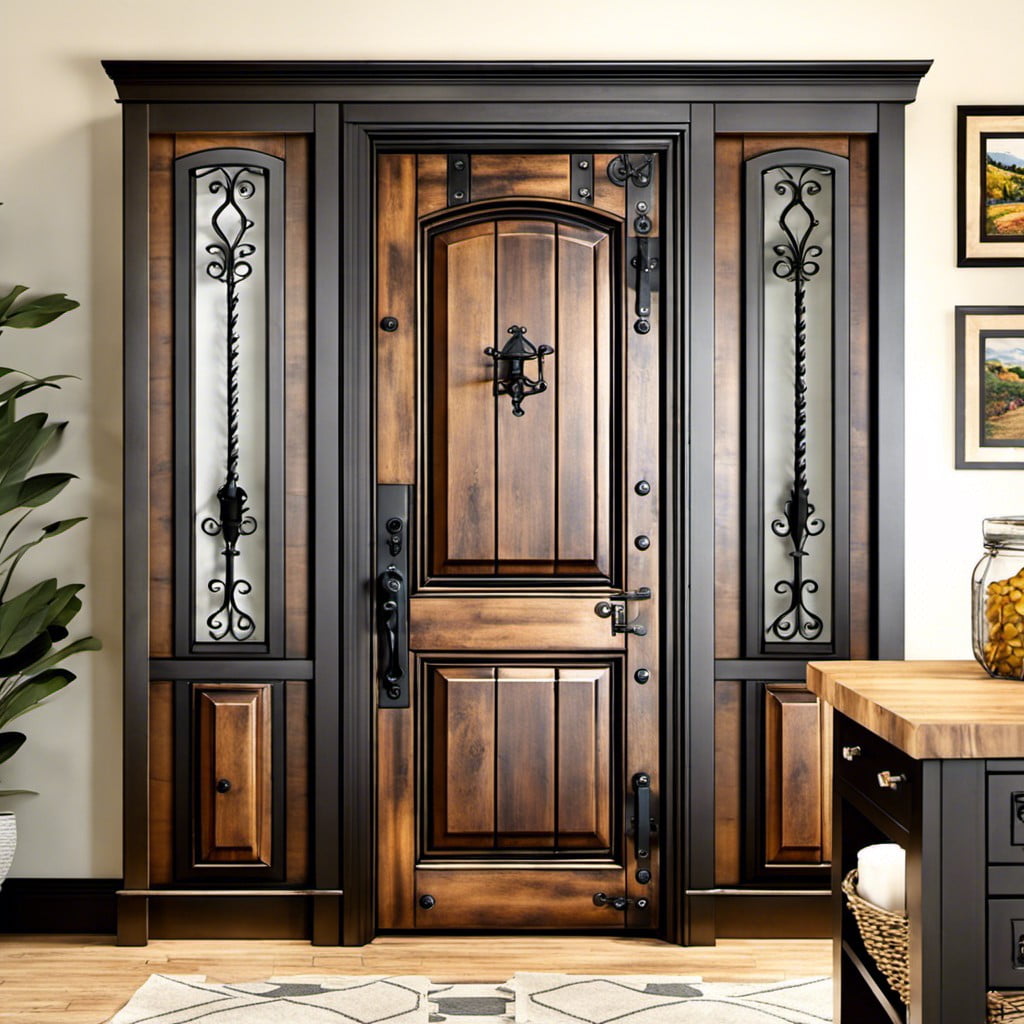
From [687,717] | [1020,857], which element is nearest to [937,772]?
[1020,857]

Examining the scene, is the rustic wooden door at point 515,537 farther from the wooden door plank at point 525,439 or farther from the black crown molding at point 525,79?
the black crown molding at point 525,79

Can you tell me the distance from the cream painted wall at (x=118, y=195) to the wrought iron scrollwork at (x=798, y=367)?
0.36 m

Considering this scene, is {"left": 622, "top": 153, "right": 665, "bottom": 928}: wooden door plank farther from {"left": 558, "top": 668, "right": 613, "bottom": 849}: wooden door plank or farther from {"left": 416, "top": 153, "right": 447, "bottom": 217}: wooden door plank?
{"left": 416, "top": 153, "right": 447, "bottom": 217}: wooden door plank

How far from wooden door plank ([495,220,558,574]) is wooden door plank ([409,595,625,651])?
143mm

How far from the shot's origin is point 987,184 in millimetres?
3248

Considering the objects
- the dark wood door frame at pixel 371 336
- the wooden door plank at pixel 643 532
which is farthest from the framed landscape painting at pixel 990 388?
the wooden door plank at pixel 643 532

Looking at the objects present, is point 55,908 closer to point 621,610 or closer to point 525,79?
point 621,610

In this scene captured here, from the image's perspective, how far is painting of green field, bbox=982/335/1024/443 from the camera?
3.24 metres

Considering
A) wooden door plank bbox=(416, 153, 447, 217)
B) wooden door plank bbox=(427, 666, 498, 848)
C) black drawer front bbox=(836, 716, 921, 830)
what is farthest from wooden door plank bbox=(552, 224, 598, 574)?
black drawer front bbox=(836, 716, 921, 830)

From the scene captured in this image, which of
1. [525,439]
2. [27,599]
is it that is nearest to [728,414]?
[525,439]

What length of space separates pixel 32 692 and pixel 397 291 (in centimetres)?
150

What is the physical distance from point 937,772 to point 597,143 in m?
2.13

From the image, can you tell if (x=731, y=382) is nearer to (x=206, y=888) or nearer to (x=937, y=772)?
(x=937, y=772)

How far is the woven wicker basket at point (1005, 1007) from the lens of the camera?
Answer: 1.59 meters
